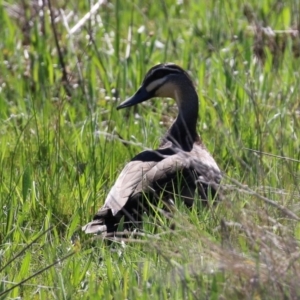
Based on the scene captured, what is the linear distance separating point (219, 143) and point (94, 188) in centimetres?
120

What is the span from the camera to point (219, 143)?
6.23 m

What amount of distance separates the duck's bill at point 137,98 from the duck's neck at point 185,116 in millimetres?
201

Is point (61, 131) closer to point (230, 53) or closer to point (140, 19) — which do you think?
point (230, 53)

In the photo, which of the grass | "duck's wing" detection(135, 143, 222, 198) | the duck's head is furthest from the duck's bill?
"duck's wing" detection(135, 143, 222, 198)

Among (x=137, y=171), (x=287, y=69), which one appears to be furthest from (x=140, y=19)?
(x=137, y=171)

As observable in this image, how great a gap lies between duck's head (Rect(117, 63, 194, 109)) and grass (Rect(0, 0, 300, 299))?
174 millimetres

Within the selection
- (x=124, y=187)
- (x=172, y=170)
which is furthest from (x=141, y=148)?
(x=124, y=187)

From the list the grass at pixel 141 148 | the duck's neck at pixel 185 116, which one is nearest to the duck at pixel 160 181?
the duck's neck at pixel 185 116

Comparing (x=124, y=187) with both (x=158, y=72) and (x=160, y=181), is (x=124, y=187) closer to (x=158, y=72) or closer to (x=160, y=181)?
(x=160, y=181)

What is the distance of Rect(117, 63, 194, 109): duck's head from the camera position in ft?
21.0

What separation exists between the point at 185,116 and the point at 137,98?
35 cm

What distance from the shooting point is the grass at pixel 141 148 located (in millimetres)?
3824

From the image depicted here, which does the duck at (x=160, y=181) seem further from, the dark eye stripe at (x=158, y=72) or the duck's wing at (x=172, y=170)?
the dark eye stripe at (x=158, y=72)

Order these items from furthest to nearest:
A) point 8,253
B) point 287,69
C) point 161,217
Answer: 1. point 287,69
2. point 161,217
3. point 8,253
